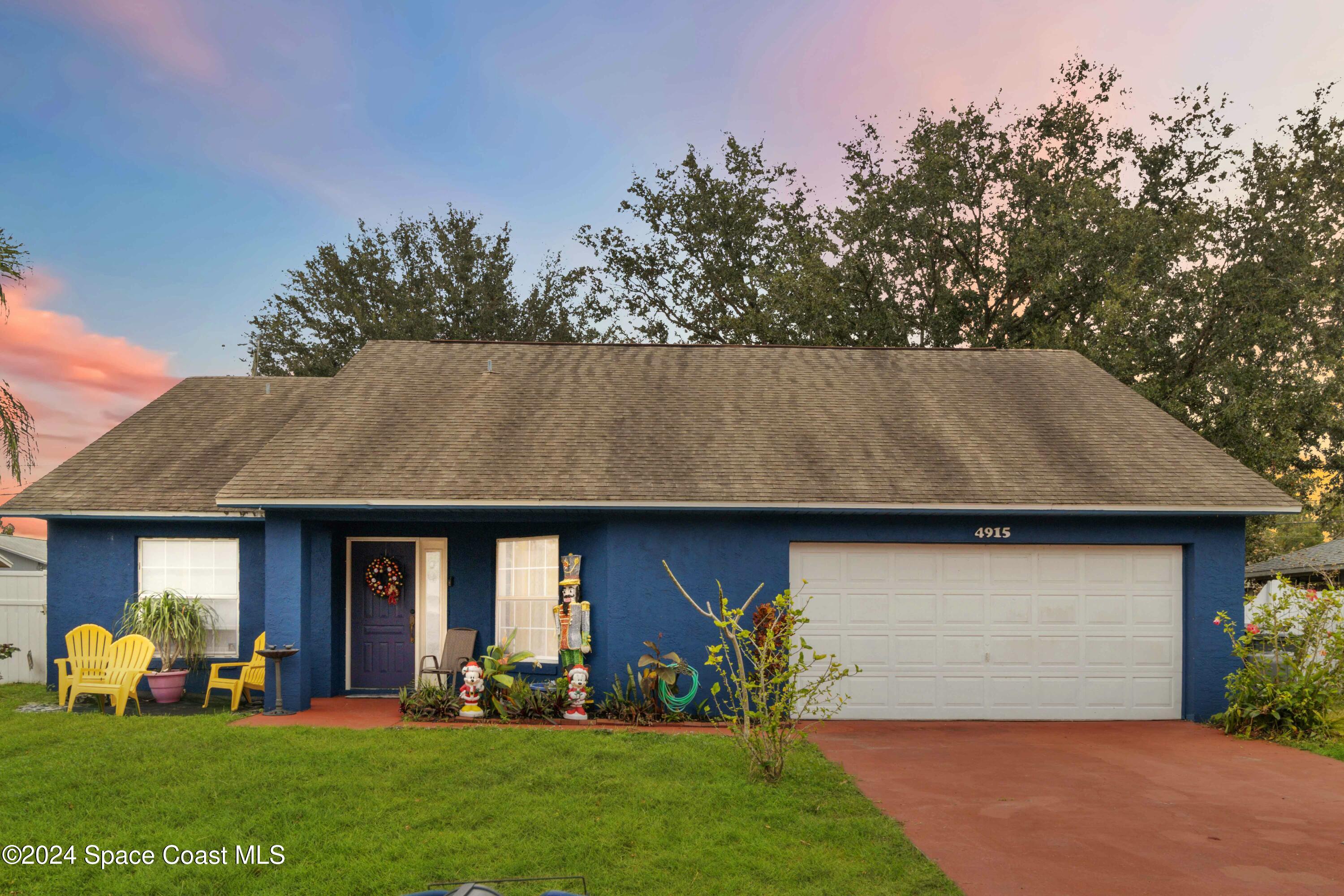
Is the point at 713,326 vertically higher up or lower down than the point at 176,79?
lower down

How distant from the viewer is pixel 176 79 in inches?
525

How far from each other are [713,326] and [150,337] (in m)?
15.9

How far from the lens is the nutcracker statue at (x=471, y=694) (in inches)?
390

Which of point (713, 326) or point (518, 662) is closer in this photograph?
point (518, 662)

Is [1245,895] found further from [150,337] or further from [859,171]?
[859,171]

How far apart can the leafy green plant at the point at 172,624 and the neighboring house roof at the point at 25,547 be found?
10737 millimetres

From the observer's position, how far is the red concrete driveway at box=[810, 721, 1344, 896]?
5277 mm

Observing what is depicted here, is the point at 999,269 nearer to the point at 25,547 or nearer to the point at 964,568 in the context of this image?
the point at 964,568

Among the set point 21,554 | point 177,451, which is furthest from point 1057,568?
point 21,554

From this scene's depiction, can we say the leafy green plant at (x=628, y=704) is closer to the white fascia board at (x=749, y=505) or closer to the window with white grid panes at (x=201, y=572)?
the white fascia board at (x=749, y=505)

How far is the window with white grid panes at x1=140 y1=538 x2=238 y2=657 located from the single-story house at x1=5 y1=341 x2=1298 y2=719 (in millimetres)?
28

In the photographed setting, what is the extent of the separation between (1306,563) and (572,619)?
24784 millimetres

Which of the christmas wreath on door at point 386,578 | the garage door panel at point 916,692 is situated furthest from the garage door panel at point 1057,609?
the christmas wreath on door at point 386,578

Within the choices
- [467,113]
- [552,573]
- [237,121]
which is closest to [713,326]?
[467,113]
